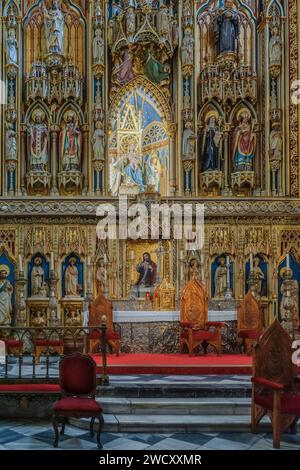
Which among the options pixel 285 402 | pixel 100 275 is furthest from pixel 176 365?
pixel 100 275

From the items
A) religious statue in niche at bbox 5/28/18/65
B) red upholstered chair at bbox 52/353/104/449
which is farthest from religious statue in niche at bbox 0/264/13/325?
red upholstered chair at bbox 52/353/104/449

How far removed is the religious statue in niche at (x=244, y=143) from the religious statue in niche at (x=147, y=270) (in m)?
3.45

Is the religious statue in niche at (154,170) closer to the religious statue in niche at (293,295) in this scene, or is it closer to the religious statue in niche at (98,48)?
the religious statue in niche at (98,48)

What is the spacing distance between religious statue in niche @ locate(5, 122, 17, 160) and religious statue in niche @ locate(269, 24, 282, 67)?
282 inches

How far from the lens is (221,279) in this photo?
15.0 meters

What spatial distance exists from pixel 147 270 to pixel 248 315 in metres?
3.84

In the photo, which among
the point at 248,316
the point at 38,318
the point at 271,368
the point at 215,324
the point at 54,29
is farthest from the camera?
the point at 54,29

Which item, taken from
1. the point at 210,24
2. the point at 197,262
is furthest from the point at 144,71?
the point at 197,262

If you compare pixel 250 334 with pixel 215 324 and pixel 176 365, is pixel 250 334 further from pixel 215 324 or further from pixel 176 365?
pixel 176 365

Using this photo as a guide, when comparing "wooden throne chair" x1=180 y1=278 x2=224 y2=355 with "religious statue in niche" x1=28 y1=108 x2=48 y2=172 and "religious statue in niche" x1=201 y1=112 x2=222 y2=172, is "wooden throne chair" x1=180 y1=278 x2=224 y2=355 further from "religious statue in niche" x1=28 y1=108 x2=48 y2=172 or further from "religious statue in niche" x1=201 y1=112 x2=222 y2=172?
"religious statue in niche" x1=28 y1=108 x2=48 y2=172

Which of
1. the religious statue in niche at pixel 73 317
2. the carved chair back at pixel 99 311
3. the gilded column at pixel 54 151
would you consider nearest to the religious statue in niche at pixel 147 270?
the religious statue in niche at pixel 73 317

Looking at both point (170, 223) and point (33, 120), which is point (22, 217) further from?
point (170, 223)

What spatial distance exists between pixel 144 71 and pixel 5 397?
34.2ft

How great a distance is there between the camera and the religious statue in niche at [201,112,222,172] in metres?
15.5
